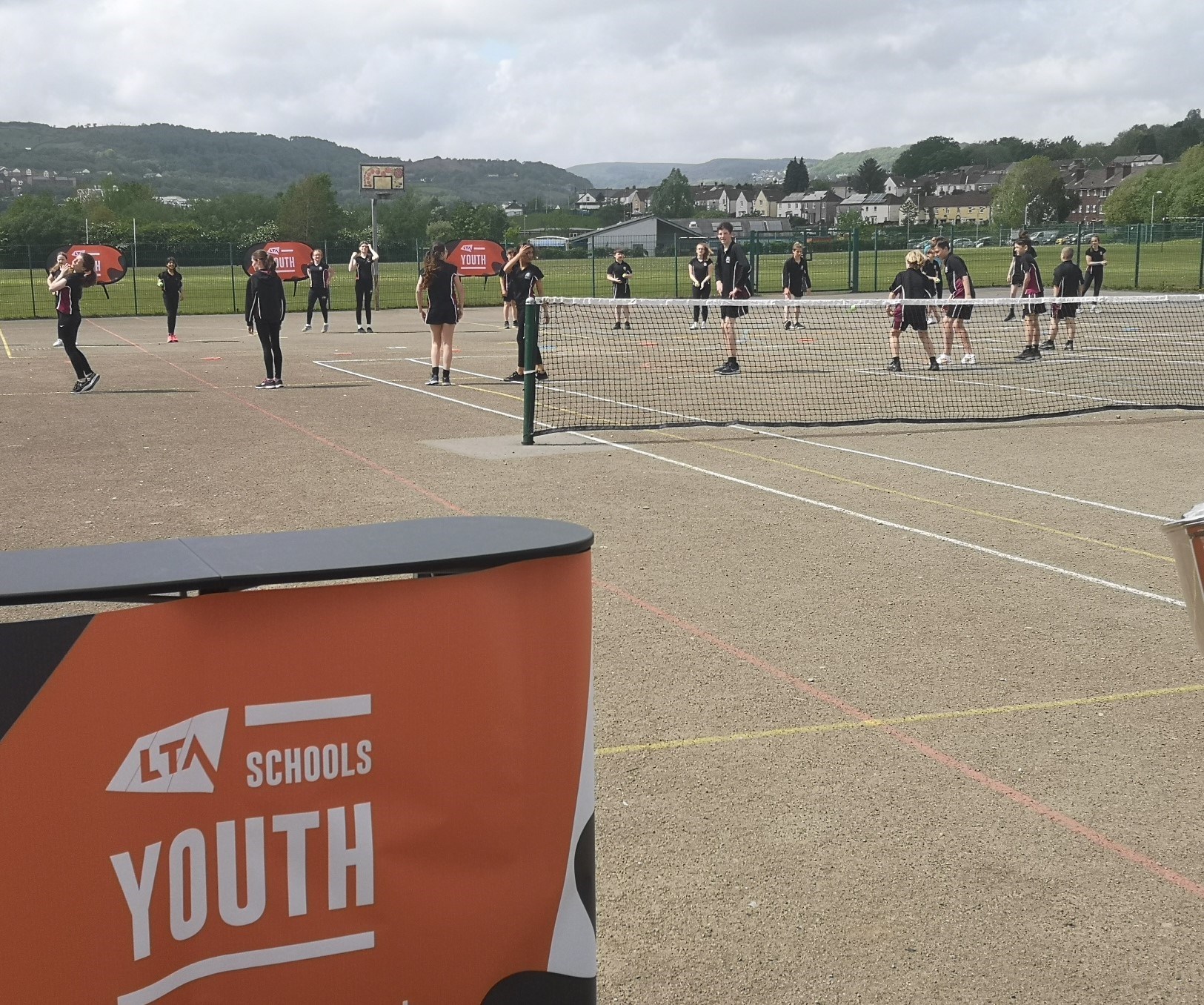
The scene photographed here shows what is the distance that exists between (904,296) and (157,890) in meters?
19.1

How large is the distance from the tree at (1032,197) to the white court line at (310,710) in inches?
4969

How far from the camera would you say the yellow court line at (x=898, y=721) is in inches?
207

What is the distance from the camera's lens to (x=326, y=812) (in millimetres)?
2572

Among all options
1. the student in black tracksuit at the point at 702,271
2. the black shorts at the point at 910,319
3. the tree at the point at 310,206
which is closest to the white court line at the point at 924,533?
the black shorts at the point at 910,319

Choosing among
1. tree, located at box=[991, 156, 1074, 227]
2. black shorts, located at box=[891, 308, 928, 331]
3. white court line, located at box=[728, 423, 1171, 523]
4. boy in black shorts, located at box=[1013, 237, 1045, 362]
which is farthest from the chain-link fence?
tree, located at box=[991, 156, 1074, 227]

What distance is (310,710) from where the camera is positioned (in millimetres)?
2531

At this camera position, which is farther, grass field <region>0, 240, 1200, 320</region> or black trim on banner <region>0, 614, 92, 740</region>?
grass field <region>0, 240, 1200, 320</region>

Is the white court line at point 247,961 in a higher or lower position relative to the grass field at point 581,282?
lower

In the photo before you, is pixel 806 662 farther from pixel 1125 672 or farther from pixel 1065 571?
pixel 1065 571

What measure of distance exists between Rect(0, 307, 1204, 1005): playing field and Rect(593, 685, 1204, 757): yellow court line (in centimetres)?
2

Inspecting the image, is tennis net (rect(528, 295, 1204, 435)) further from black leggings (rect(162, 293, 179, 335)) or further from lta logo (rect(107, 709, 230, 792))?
lta logo (rect(107, 709, 230, 792))

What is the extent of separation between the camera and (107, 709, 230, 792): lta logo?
2391 mm

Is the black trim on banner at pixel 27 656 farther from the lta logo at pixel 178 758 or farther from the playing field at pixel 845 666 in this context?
the playing field at pixel 845 666

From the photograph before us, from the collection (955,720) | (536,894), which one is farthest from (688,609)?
(536,894)
